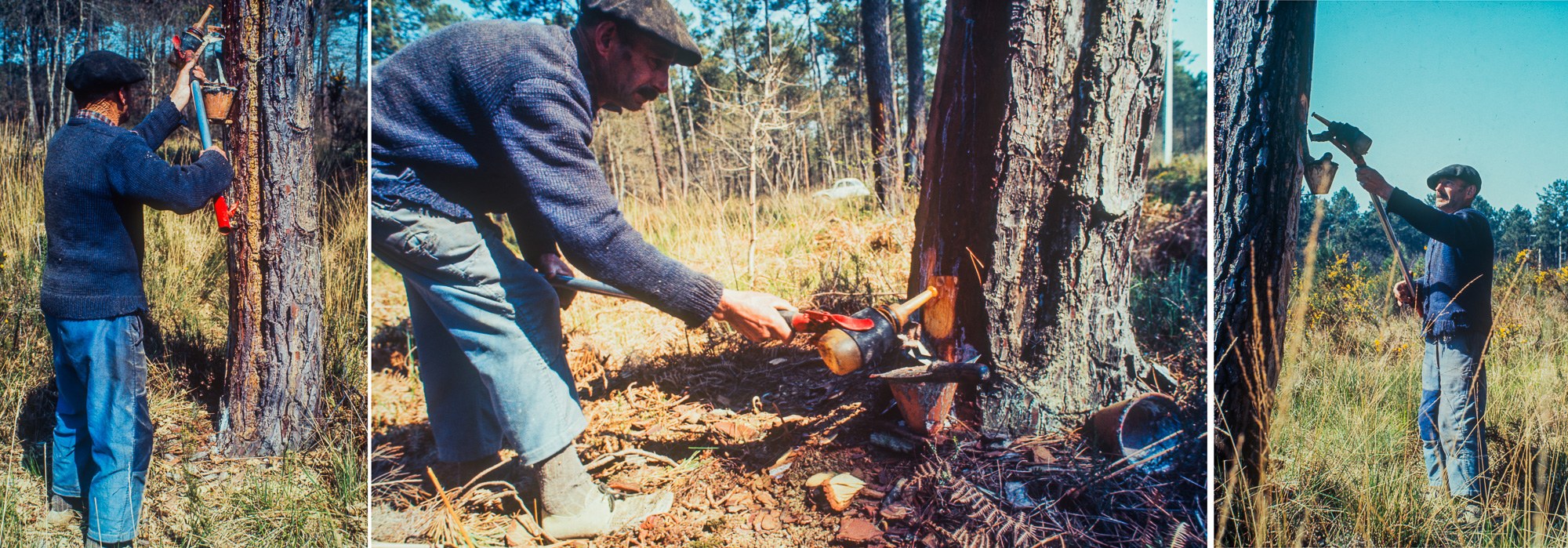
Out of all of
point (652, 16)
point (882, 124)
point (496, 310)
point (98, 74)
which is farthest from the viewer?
point (882, 124)

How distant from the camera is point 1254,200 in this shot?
1851 mm

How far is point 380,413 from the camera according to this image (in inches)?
92.8

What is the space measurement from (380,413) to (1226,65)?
2883 millimetres

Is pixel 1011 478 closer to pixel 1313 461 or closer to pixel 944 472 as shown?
pixel 944 472

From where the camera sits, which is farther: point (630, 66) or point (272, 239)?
point (272, 239)

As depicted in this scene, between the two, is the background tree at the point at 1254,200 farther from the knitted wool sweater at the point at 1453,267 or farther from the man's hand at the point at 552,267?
the man's hand at the point at 552,267

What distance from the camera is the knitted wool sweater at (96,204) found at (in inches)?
76.5

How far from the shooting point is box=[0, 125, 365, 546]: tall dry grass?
2100mm

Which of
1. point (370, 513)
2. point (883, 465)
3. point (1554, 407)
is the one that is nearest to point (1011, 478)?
point (883, 465)

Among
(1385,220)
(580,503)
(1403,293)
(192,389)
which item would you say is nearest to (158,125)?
(192,389)

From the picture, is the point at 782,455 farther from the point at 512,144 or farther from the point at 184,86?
the point at 184,86

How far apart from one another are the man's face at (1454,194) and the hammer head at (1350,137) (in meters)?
0.21

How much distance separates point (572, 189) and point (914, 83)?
3.59ft

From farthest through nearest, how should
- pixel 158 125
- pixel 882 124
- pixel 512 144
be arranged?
pixel 882 124 → pixel 158 125 → pixel 512 144
